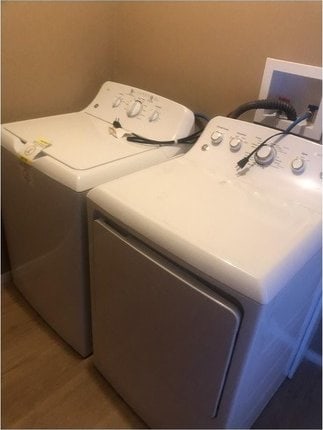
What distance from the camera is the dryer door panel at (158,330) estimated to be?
715 mm

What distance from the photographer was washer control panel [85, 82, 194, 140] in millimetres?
1222

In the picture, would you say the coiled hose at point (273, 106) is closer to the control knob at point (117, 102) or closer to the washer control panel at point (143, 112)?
the washer control panel at point (143, 112)

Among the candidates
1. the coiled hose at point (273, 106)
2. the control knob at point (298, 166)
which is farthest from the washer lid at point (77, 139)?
the control knob at point (298, 166)

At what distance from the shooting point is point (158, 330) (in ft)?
2.78

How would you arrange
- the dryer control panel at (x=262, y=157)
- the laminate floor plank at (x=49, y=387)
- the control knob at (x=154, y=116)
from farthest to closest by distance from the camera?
the control knob at (x=154, y=116) < the laminate floor plank at (x=49, y=387) < the dryer control panel at (x=262, y=157)

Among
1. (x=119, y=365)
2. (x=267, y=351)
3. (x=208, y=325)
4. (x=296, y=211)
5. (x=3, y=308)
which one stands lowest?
(x=3, y=308)

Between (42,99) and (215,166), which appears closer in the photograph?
(215,166)

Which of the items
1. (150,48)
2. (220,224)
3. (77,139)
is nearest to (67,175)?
(77,139)

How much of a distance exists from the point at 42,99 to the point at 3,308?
94 centimetres

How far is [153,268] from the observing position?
0.77 metres

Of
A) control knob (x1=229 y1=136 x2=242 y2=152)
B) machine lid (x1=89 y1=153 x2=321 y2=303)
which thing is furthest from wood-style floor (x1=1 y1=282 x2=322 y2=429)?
control knob (x1=229 y1=136 x2=242 y2=152)

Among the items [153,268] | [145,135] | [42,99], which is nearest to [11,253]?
[42,99]

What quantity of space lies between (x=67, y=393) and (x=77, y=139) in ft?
3.00

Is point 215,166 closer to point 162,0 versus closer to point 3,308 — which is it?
point 162,0
